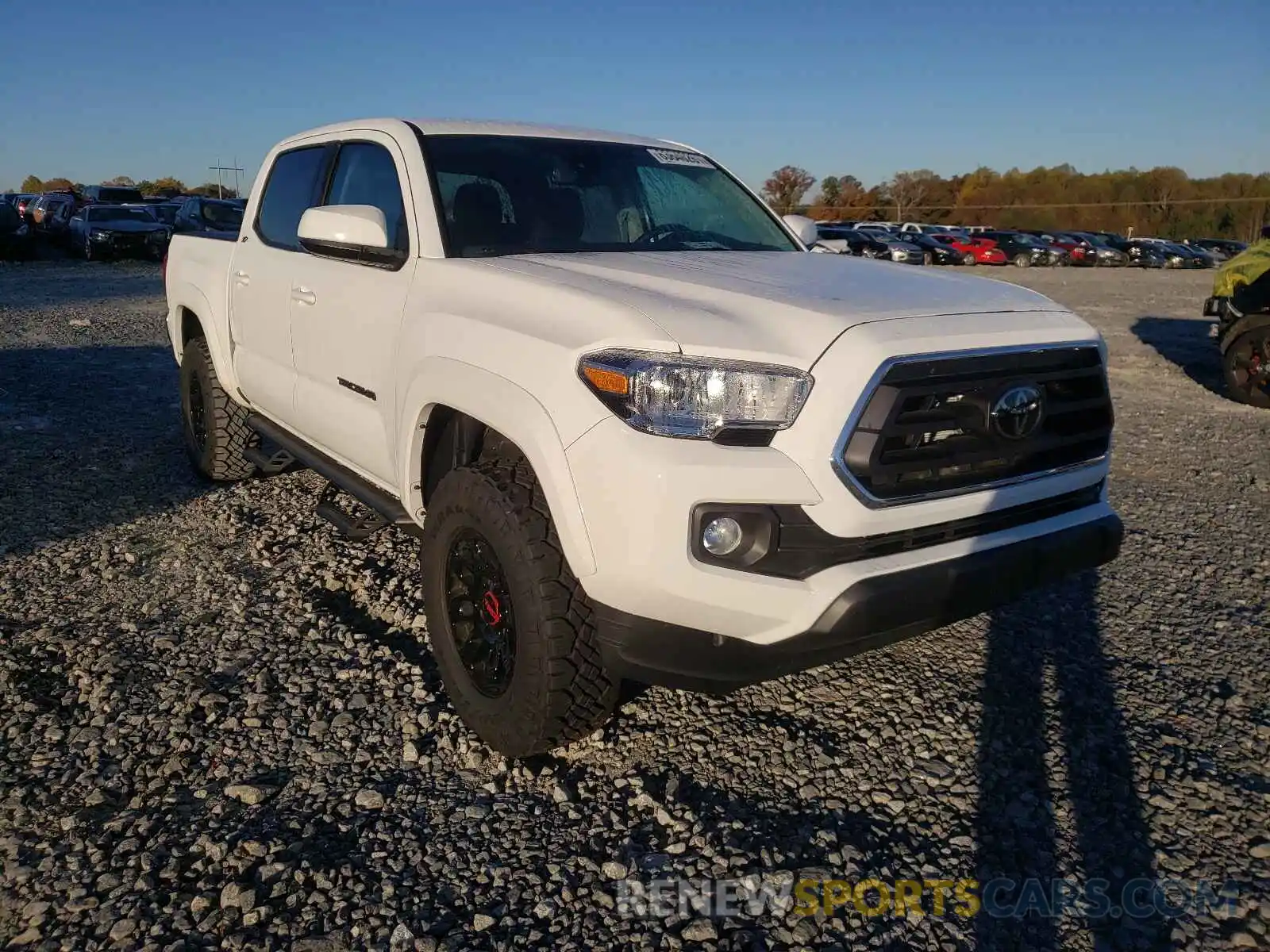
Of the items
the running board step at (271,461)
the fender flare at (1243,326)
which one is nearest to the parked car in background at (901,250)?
the fender flare at (1243,326)

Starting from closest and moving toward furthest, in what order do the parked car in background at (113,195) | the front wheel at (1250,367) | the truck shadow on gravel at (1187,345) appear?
the front wheel at (1250,367), the truck shadow on gravel at (1187,345), the parked car in background at (113,195)

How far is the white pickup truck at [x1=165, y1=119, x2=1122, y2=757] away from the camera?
7.74 ft

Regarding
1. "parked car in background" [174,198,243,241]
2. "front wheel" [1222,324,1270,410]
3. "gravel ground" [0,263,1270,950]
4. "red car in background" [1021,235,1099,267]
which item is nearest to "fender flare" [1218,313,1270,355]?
"front wheel" [1222,324,1270,410]

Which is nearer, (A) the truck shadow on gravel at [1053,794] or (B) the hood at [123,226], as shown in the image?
(A) the truck shadow on gravel at [1053,794]

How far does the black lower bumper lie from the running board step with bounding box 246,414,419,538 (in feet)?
3.93

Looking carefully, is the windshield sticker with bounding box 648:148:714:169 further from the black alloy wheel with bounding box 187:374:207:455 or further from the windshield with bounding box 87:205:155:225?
the windshield with bounding box 87:205:155:225

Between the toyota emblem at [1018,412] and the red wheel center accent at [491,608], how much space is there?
4.78ft

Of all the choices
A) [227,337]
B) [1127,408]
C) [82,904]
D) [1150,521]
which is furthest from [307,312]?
[1127,408]

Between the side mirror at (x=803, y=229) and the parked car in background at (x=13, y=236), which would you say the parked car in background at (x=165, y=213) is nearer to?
the parked car in background at (x=13, y=236)

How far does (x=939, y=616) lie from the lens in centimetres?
255

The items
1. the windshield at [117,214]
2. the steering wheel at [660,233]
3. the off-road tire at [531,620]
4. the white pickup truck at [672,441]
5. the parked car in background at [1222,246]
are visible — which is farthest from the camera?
the parked car in background at [1222,246]

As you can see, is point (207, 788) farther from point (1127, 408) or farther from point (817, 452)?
point (1127, 408)

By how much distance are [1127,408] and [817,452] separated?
721 cm

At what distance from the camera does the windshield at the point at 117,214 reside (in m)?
24.8
